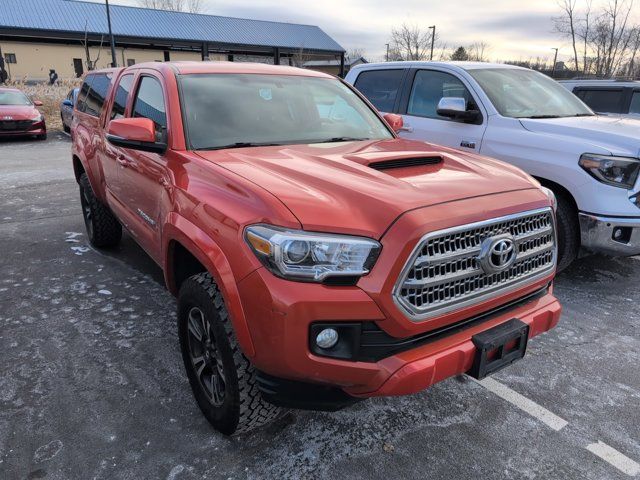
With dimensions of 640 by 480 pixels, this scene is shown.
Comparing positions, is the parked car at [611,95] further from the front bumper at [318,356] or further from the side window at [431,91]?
the front bumper at [318,356]

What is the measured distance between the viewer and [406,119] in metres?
5.71

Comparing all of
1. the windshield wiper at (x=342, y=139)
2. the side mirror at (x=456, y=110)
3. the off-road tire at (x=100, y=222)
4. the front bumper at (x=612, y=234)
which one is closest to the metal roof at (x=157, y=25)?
the off-road tire at (x=100, y=222)

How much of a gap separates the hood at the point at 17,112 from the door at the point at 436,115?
12.3 metres

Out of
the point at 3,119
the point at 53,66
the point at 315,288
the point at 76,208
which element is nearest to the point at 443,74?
the point at 315,288

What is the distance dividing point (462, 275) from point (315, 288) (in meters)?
0.64

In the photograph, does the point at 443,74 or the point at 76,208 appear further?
the point at 76,208

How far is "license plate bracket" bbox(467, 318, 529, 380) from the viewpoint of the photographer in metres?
2.08

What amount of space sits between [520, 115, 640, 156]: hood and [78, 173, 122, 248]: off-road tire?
416 centimetres

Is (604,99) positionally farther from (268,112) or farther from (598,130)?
(268,112)

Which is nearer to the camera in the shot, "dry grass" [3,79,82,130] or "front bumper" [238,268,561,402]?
"front bumper" [238,268,561,402]

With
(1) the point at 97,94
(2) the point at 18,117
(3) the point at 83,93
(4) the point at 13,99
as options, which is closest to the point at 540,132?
(1) the point at 97,94

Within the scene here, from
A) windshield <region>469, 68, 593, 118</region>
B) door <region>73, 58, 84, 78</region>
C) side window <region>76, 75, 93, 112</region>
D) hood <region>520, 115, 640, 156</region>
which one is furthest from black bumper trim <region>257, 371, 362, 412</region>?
door <region>73, 58, 84, 78</region>

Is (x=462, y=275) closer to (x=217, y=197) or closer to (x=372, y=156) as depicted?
(x=372, y=156)

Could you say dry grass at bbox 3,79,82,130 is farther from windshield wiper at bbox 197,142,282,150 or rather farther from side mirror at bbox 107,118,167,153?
windshield wiper at bbox 197,142,282,150
